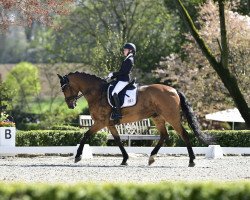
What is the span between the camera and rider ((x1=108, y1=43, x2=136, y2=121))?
67.3 feet

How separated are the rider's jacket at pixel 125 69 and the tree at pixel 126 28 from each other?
74.3 feet

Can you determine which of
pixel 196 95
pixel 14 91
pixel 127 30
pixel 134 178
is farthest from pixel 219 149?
pixel 127 30

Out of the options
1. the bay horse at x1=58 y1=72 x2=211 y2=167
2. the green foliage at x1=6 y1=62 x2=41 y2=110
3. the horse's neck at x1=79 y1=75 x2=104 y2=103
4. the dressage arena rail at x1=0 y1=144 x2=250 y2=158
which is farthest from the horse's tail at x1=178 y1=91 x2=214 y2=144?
the green foliage at x1=6 y1=62 x2=41 y2=110

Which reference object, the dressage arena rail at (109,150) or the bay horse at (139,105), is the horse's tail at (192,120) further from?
the dressage arena rail at (109,150)

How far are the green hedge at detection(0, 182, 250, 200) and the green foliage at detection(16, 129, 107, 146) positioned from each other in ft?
52.0

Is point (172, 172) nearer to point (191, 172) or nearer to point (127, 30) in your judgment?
point (191, 172)

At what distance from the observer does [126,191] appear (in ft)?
34.4

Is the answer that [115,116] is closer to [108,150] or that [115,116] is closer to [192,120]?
[192,120]

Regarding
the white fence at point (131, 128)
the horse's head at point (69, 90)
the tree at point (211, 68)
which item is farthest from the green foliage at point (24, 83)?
the horse's head at point (69, 90)

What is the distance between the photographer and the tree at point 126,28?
151ft

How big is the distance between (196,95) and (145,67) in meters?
8.55

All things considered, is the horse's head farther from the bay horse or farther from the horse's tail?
the horse's tail

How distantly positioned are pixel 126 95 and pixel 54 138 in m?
6.13

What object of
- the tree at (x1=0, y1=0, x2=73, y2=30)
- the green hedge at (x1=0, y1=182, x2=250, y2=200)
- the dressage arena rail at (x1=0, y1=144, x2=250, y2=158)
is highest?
the tree at (x1=0, y1=0, x2=73, y2=30)
